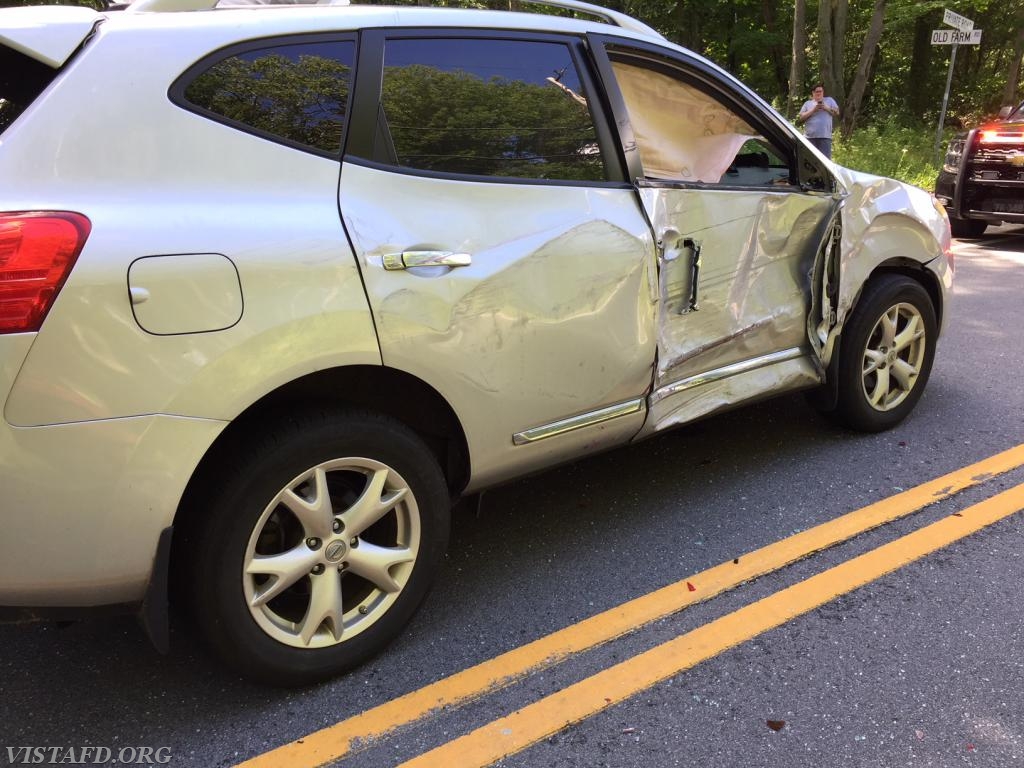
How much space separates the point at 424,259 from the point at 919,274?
271cm

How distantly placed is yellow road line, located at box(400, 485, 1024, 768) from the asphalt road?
1.0 inches

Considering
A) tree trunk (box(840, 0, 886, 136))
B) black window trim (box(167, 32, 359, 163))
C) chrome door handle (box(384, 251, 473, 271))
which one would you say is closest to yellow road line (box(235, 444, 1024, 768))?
chrome door handle (box(384, 251, 473, 271))

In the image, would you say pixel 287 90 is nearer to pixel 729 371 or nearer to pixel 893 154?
pixel 729 371

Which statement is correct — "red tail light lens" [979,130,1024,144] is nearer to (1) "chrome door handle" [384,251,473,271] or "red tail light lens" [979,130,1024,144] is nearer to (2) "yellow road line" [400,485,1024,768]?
(2) "yellow road line" [400,485,1024,768]

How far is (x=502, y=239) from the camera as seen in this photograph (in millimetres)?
2285

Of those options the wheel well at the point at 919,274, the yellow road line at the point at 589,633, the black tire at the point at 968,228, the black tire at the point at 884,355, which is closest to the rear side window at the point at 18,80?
the yellow road line at the point at 589,633

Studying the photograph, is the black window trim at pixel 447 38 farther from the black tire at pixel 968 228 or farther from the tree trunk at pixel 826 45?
the tree trunk at pixel 826 45

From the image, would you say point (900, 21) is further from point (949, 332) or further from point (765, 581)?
point (765, 581)

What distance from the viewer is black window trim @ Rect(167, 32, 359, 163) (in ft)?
6.19

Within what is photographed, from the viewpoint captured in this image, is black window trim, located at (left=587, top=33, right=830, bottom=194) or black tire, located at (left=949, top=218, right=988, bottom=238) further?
black tire, located at (left=949, top=218, right=988, bottom=238)

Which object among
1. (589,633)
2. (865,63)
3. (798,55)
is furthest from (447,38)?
(865,63)

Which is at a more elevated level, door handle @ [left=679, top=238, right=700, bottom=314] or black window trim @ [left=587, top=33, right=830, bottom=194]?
black window trim @ [left=587, top=33, right=830, bottom=194]

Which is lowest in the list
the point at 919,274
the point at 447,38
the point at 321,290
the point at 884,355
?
the point at 884,355

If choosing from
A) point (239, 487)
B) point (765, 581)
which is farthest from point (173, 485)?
point (765, 581)
